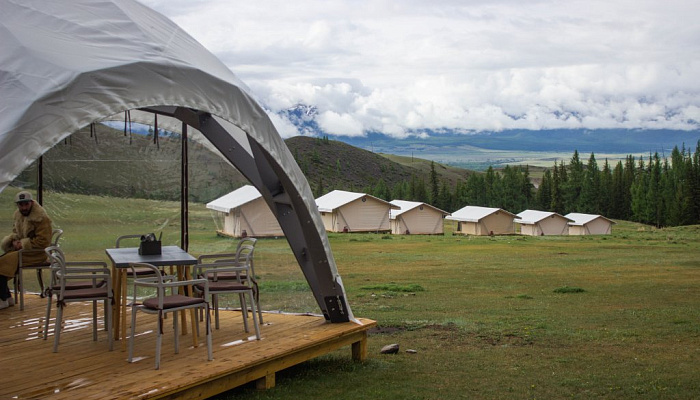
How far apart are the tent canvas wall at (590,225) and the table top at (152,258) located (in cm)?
5912

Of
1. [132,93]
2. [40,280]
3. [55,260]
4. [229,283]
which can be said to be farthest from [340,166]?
[132,93]

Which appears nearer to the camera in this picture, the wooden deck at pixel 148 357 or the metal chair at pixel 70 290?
the wooden deck at pixel 148 357

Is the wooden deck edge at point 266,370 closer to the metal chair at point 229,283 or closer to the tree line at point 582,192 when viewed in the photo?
the metal chair at point 229,283

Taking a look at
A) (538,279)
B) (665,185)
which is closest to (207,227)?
(538,279)

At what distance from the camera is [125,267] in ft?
19.6

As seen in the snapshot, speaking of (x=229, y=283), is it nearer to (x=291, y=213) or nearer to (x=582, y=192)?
(x=291, y=213)

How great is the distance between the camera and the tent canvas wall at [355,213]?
1864 inches

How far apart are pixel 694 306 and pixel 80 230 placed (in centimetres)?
923

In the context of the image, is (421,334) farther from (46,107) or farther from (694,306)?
(46,107)

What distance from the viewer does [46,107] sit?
14.6 feet

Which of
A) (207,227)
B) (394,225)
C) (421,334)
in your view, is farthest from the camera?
(394,225)

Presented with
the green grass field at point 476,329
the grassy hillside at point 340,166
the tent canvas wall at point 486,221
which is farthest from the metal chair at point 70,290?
the grassy hillside at point 340,166

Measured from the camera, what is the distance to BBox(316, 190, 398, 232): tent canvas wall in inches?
1864

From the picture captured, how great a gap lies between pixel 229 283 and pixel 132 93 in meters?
2.29
